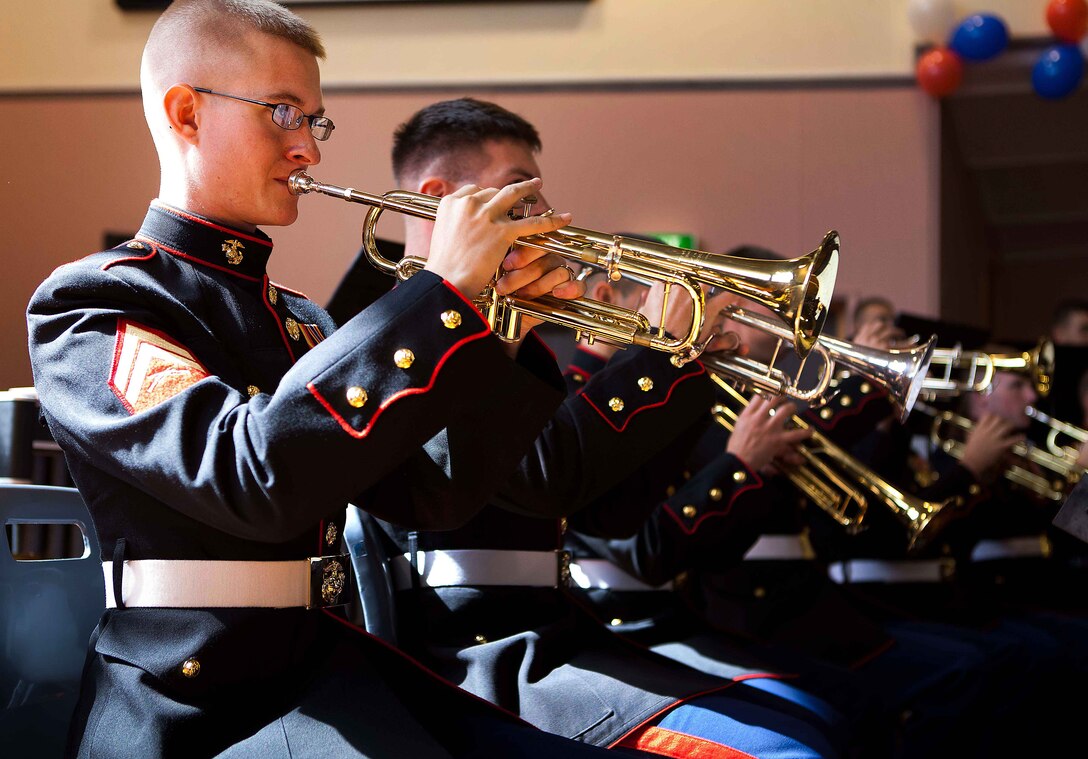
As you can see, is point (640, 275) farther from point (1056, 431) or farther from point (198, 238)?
point (1056, 431)

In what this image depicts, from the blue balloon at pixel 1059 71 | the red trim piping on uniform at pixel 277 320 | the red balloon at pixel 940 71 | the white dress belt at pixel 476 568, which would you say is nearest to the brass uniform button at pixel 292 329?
the red trim piping on uniform at pixel 277 320

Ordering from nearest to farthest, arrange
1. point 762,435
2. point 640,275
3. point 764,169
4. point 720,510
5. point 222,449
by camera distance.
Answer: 1. point 222,449
2. point 640,275
3. point 720,510
4. point 762,435
5. point 764,169

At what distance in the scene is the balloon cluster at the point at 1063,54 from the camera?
5379mm

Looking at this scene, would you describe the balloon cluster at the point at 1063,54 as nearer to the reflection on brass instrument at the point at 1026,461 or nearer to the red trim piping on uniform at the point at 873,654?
the reflection on brass instrument at the point at 1026,461

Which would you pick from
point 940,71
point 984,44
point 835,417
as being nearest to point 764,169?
point 940,71

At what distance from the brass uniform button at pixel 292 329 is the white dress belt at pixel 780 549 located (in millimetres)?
1924

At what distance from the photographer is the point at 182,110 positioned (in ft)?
4.91

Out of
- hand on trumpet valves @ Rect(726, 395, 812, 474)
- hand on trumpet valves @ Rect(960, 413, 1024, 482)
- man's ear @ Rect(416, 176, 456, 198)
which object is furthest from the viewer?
hand on trumpet valves @ Rect(960, 413, 1024, 482)

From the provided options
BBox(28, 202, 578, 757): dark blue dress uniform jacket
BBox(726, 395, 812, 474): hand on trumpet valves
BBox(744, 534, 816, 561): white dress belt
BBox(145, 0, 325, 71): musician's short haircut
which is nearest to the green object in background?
BBox(744, 534, 816, 561): white dress belt

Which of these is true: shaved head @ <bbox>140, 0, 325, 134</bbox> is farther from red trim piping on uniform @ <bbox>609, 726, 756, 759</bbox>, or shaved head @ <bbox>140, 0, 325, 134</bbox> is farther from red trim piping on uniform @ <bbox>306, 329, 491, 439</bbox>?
red trim piping on uniform @ <bbox>609, 726, 756, 759</bbox>

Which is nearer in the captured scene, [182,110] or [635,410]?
[182,110]

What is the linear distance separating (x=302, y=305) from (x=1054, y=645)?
3.01 meters

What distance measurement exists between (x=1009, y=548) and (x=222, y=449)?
396 cm

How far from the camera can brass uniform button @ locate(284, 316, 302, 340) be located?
1544 mm
